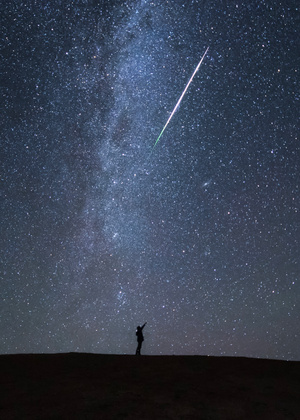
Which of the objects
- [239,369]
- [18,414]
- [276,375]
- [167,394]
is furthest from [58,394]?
[276,375]

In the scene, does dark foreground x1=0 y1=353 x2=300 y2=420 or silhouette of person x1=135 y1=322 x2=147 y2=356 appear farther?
silhouette of person x1=135 y1=322 x2=147 y2=356

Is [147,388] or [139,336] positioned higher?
[139,336]

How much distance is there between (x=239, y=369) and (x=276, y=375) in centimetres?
91

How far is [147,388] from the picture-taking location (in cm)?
747

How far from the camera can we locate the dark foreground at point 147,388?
20.8 feet

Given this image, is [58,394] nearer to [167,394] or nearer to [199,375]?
[167,394]

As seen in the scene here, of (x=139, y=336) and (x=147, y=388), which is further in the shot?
(x=139, y=336)

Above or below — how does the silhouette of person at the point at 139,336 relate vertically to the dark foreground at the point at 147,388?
above

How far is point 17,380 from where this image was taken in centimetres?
800

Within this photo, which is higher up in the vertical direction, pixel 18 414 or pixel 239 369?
pixel 239 369

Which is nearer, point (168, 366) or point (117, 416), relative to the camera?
point (117, 416)

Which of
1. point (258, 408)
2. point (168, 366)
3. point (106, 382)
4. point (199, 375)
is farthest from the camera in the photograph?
point (168, 366)

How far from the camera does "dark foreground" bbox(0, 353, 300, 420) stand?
633 cm

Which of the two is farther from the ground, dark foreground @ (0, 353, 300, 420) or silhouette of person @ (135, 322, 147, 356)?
silhouette of person @ (135, 322, 147, 356)
